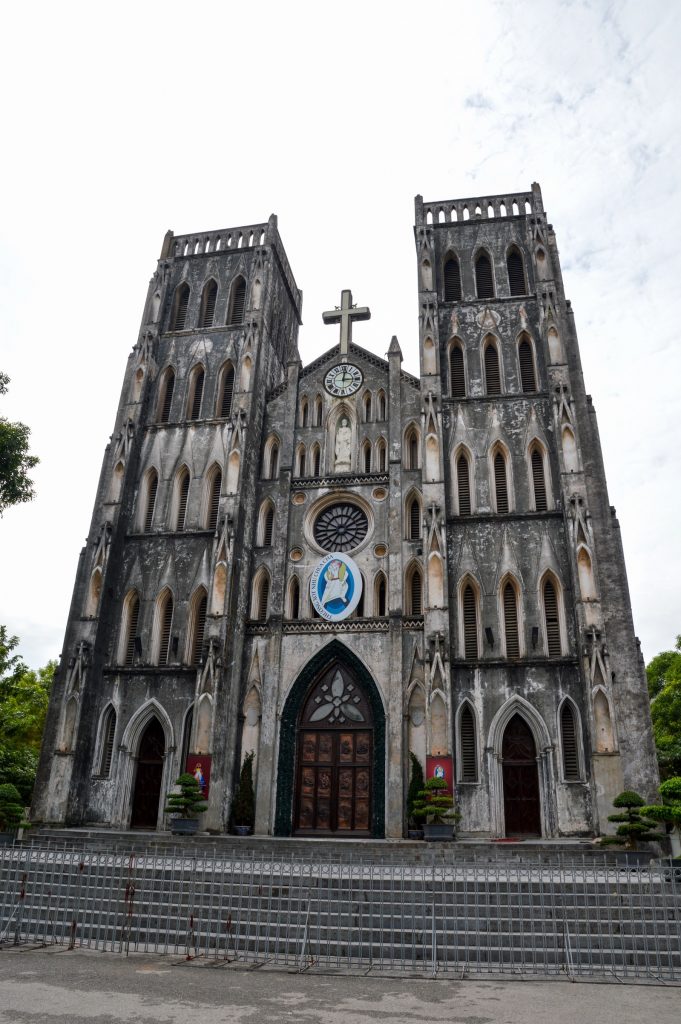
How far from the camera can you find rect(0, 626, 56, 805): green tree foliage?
24938mm

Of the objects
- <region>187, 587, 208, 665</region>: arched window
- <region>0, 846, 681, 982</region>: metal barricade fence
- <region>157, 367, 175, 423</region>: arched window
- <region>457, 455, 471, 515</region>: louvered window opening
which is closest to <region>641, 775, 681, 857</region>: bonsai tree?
<region>0, 846, 681, 982</region>: metal barricade fence

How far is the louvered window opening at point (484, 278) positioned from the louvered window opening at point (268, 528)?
1127cm

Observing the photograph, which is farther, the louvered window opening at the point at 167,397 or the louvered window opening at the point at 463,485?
the louvered window opening at the point at 167,397

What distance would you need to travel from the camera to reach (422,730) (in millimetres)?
21625

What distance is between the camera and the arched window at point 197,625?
23969 millimetres

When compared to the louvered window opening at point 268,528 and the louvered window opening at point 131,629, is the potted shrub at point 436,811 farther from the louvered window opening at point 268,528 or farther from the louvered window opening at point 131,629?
the louvered window opening at point 131,629

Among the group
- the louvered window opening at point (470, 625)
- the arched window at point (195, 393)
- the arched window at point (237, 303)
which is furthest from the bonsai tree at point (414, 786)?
the arched window at point (237, 303)

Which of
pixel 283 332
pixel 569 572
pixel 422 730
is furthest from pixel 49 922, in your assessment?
pixel 283 332

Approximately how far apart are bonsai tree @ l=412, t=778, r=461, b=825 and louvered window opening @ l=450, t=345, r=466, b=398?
42.9ft

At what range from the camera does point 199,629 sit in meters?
24.4

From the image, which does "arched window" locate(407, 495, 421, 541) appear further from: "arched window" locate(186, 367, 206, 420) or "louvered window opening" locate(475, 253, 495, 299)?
"arched window" locate(186, 367, 206, 420)

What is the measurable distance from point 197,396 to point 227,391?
1256 mm

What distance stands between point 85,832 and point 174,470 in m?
12.1

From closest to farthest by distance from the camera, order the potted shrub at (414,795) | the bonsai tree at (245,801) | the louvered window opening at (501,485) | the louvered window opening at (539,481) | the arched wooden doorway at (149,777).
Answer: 1. the potted shrub at (414,795)
2. the bonsai tree at (245,801)
3. the arched wooden doorway at (149,777)
4. the louvered window opening at (539,481)
5. the louvered window opening at (501,485)
